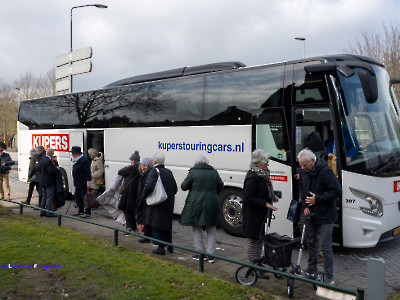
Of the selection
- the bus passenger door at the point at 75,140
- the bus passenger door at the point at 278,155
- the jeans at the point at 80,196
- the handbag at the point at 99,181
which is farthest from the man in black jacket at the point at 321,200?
the bus passenger door at the point at 75,140

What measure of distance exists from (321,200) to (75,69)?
46.5 ft

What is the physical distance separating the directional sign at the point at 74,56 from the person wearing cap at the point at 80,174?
7483 mm

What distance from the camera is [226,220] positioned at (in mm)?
8430

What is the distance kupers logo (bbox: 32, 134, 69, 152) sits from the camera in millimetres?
12758

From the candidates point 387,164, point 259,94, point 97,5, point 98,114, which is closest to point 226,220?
point 259,94

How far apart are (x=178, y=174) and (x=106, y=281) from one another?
437 cm

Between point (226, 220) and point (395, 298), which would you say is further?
point (226, 220)

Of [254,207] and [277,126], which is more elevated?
[277,126]

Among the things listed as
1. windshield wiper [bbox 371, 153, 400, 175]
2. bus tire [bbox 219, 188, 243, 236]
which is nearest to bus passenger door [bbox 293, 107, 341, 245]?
windshield wiper [bbox 371, 153, 400, 175]

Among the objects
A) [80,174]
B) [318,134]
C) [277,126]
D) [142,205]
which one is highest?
[277,126]

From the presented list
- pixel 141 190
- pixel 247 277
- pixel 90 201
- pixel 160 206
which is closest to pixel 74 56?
pixel 90 201

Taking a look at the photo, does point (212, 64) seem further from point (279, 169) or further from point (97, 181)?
point (97, 181)

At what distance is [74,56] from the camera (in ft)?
55.1

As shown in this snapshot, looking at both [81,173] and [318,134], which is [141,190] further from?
[318,134]
